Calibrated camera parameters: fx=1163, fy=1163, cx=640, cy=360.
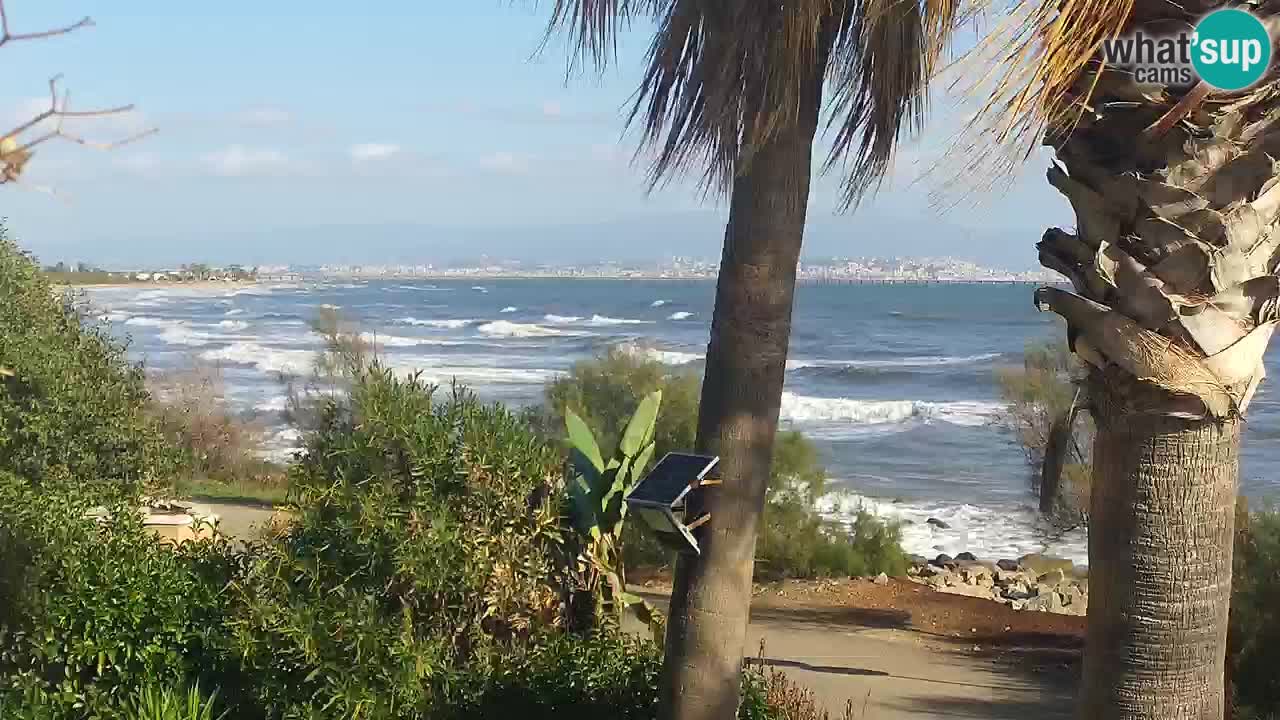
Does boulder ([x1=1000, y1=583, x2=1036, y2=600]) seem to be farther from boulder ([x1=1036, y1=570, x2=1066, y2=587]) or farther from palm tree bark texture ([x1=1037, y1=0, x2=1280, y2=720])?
palm tree bark texture ([x1=1037, y1=0, x2=1280, y2=720])

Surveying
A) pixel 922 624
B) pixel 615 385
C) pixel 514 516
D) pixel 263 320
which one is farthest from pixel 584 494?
pixel 263 320

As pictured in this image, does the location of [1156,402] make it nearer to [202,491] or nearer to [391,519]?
[391,519]

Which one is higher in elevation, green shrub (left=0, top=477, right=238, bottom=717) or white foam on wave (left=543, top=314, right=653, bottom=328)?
white foam on wave (left=543, top=314, right=653, bottom=328)

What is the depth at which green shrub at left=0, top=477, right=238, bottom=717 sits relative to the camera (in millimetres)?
5305

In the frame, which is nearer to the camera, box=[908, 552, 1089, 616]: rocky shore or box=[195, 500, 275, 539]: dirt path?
box=[195, 500, 275, 539]: dirt path

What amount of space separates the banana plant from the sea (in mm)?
1020

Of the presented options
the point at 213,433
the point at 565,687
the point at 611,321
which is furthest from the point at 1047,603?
the point at 611,321

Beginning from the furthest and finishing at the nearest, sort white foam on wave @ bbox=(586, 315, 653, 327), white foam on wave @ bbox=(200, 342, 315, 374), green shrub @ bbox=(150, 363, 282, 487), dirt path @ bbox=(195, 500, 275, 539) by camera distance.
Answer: white foam on wave @ bbox=(586, 315, 653, 327)
white foam on wave @ bbox=(200, 342, 315, 374)
green shrub @ bbox=(150, 363, 282, 487)
dirt path @ bbox=(195, 500, 275, 539)

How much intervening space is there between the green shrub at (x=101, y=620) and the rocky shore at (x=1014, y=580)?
10.5 m

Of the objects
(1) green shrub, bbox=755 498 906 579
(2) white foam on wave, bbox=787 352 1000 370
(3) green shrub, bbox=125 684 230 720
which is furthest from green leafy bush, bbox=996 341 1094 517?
(2) white foam on wave, bbox=787 352 1000 370

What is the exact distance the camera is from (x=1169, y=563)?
2.56 m

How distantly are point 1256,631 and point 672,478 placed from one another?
4.88m

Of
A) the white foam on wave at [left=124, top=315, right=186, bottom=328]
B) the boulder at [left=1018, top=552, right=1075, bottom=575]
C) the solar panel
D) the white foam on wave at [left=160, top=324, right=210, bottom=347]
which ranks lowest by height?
the boulder at [left=1018, top=552, right=1075, bottom=575]

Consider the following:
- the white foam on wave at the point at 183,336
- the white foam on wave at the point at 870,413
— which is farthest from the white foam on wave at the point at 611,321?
the white foam on wave at the point at 870,413
